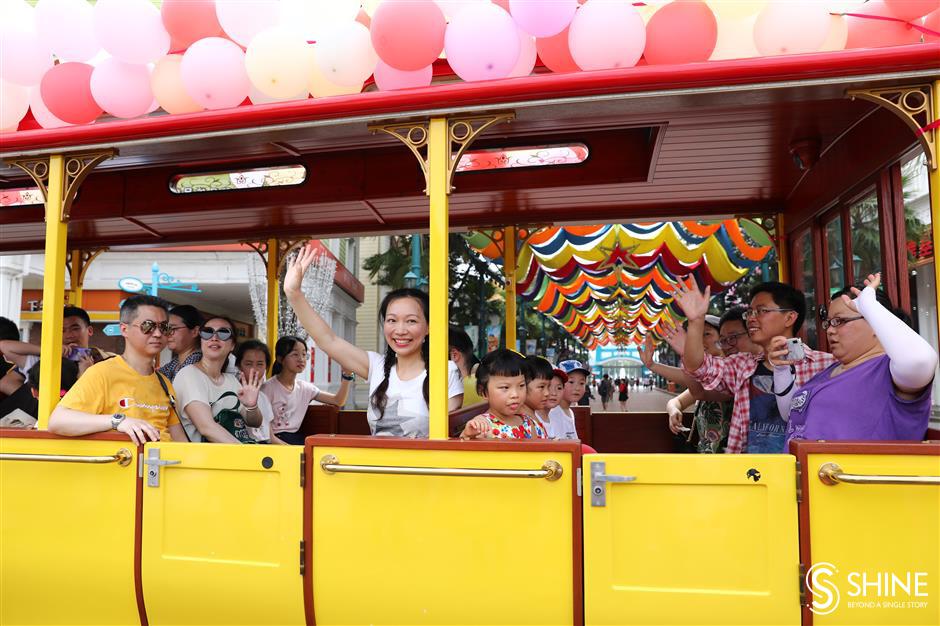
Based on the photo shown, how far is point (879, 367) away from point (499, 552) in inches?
64.3

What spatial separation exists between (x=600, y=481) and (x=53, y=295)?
9.06 ft

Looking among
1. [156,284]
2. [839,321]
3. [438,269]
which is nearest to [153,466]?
[438,269]

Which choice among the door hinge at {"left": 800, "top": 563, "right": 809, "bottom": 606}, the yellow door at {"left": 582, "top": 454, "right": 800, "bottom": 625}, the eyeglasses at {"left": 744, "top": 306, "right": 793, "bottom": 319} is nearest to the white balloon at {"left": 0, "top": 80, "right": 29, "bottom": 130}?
the yellow door at {"left": 582, "top": 454, "right": 800, "bottom": 625}

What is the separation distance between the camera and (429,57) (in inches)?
108

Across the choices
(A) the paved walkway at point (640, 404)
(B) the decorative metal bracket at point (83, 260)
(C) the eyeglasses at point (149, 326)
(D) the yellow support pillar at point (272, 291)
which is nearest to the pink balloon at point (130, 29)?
(C) the eyeglasses at point (149, 326)

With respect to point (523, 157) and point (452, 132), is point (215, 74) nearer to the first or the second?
point (452, 132)

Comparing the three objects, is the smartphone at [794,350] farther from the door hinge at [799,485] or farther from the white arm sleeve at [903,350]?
the door hinge at [799,485]

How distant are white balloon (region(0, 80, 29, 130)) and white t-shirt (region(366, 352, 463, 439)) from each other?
2.30 m

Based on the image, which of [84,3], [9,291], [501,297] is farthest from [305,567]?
[9,291]

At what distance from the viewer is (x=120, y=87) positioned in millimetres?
3131

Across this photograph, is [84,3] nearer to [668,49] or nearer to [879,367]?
[668,49]

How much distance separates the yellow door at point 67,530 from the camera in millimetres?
2977

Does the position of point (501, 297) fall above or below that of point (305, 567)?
above

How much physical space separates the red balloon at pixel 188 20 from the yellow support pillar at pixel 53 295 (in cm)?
86
